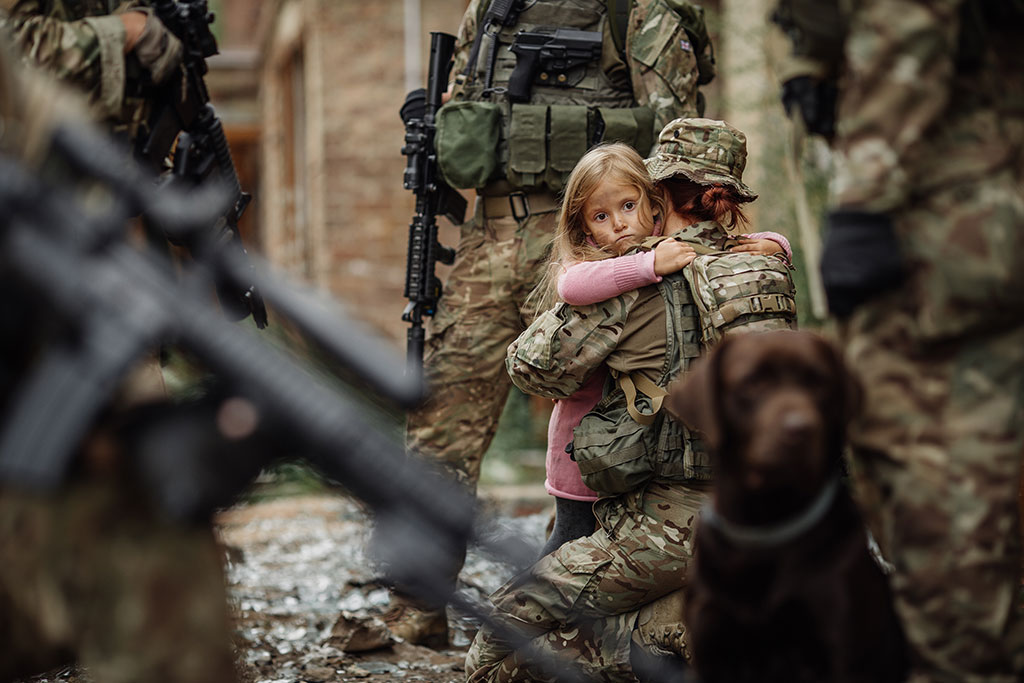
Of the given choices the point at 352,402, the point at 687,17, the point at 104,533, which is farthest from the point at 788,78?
the point at 687,17

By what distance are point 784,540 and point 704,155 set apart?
1.45m

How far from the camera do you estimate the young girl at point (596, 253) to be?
3186mm

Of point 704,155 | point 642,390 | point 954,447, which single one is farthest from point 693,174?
point 954,447

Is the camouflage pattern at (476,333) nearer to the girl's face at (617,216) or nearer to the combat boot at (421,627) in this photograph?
the combat boot at (421,627)

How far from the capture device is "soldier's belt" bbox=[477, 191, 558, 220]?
174 inches

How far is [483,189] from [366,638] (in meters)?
1.76

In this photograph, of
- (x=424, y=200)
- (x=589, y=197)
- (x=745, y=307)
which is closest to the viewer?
(x=745, y=307)

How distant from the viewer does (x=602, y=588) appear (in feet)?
10.4

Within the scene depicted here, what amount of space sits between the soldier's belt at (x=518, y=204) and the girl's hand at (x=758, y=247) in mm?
1234

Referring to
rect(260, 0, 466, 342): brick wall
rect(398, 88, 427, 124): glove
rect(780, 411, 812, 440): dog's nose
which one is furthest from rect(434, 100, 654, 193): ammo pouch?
rect(260, 0, 466, 342): brick wall

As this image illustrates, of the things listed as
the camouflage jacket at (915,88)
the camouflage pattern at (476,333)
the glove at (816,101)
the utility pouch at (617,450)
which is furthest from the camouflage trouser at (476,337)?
the camouflage jacket at (915,88)

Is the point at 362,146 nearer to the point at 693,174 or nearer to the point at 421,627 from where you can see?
the point at 421,627

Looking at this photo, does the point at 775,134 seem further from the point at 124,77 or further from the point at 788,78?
the point at 788,78

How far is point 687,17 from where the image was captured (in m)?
4.38
